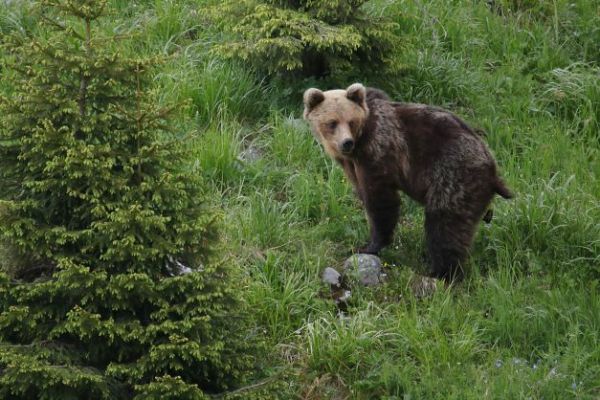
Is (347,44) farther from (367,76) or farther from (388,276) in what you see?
(388,276)

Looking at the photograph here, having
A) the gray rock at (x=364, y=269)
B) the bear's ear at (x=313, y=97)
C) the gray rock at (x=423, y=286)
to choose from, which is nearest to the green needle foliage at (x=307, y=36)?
the bear's ear at (x=313, y=97)

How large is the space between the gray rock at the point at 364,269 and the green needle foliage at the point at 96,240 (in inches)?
71.5

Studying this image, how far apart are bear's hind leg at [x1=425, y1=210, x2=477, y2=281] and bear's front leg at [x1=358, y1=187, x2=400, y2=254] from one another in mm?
288

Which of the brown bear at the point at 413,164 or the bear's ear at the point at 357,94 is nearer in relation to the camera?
the brown bear at the point at 413,164

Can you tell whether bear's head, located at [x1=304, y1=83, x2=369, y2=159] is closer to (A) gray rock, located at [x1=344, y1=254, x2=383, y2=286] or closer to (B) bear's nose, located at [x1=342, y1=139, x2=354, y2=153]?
(B) bear's nose, located at [x1=342, y1=139, x2=354, y2=153]

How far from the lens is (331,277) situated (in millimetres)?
6363

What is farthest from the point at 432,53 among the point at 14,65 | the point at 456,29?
the point at 14,65

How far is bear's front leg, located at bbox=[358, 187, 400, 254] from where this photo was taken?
6.64 meters

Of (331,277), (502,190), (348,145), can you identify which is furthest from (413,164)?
(331,277)

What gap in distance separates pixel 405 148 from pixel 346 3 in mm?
1822

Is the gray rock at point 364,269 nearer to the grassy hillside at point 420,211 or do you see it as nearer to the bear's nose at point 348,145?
the grassy hillside at point 420,211

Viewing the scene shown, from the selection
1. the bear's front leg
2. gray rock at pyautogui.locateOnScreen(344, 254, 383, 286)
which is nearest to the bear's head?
the bear's front leg

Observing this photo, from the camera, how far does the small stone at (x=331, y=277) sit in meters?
6.35

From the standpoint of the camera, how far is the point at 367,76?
8.37 m
